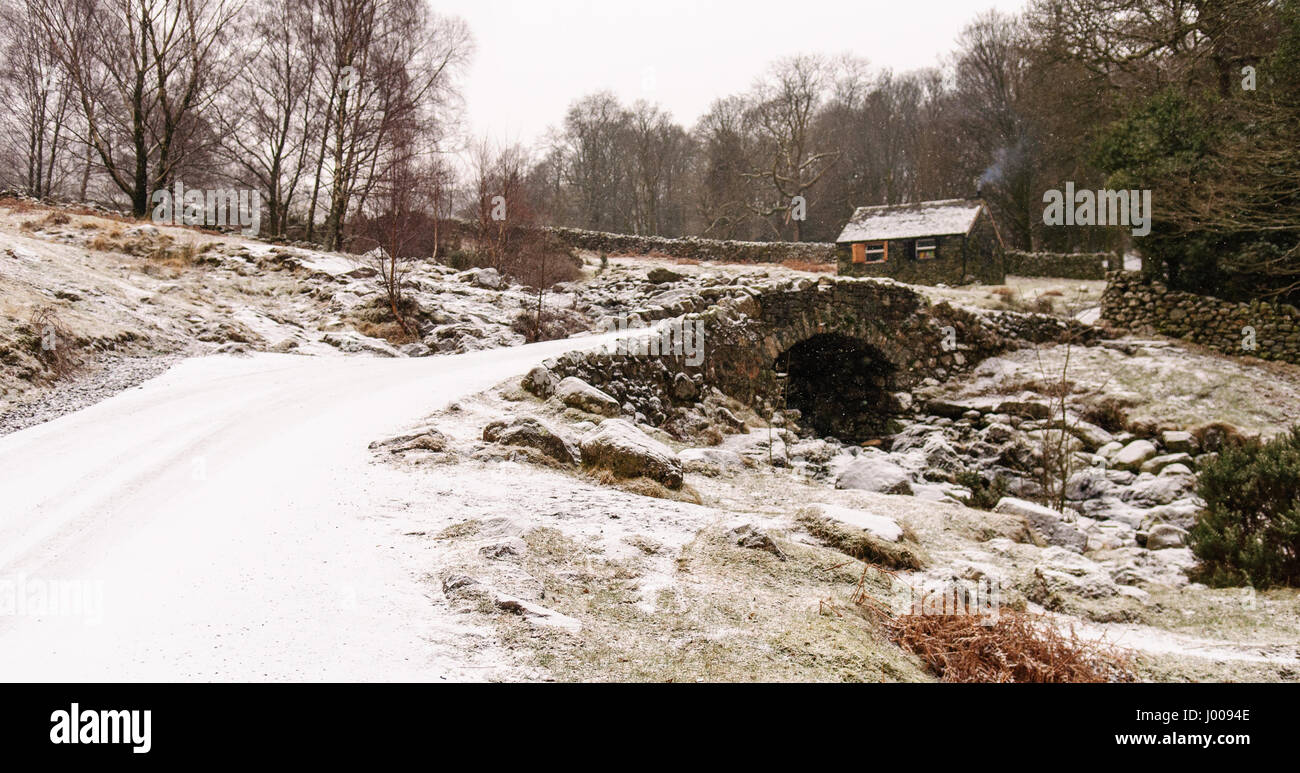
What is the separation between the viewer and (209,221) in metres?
27.5

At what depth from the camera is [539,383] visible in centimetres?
918

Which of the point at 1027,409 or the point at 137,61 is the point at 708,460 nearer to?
the point at 1027,409

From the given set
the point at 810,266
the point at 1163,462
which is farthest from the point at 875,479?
the point at 810,266

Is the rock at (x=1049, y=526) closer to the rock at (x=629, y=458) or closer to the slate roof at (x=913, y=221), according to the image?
the rock at (x=629, y=458)

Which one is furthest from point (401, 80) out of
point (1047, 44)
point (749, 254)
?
point (1047, 44)

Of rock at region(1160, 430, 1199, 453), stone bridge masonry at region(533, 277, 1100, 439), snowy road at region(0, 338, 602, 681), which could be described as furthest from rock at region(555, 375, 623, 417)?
rock at region(1160, 430, 1199, 453)

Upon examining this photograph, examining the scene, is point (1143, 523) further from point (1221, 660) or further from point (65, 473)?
point (65, 473)

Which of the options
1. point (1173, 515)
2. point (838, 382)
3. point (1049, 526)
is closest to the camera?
point (1049, 526)

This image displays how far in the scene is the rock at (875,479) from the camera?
8.79 meters

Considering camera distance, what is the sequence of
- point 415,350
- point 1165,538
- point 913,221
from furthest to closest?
point 913,221
point 415,350
point 1165,538

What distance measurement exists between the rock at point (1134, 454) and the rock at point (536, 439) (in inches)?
394

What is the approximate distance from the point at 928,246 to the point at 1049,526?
81.8ft

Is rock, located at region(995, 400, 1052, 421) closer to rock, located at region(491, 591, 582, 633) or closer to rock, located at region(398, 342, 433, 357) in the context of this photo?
rock, located at region(398, 342, 433, 357)

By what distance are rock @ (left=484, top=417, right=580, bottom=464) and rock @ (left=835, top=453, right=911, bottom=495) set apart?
3568mm
